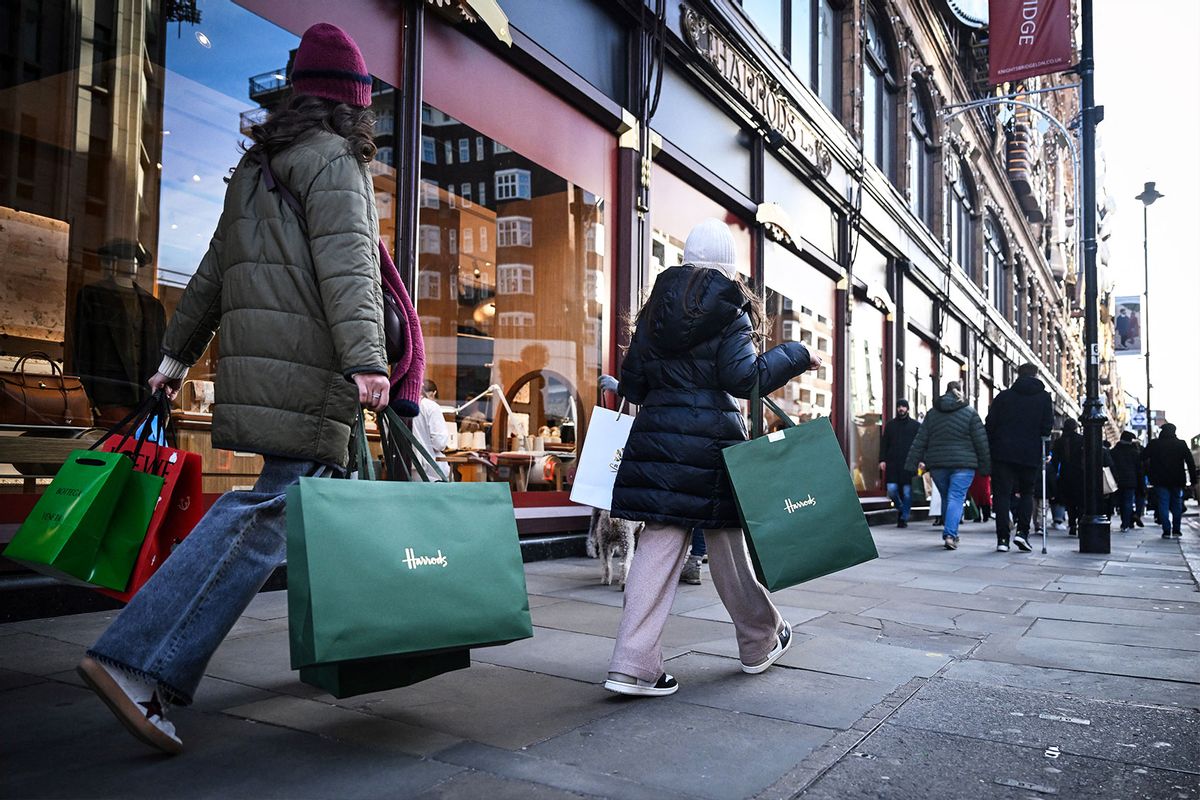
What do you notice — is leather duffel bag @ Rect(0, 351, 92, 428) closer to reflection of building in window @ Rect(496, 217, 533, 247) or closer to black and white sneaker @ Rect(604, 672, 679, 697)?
black and white sneaker @ Rect(604, 672, 679, 697)

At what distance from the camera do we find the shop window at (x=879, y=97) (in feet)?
54.9

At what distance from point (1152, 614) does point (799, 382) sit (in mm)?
8378

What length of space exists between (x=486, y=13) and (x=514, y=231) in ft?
9.36

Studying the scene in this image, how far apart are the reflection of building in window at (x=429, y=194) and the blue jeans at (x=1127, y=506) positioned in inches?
539

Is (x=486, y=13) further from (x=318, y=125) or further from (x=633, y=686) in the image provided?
(x=633, y=686)

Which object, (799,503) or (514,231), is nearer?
(799,503)

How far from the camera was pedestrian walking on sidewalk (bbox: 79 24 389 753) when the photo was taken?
8.40 feet

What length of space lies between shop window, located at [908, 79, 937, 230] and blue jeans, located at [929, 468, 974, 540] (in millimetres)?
9017

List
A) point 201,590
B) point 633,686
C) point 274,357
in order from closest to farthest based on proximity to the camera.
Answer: point 201,590, point 274,357, point 633,686

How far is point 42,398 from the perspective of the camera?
543 cm

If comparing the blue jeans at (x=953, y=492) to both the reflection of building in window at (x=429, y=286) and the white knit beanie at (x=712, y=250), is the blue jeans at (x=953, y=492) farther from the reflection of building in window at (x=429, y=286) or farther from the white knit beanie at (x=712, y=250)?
the white knit beanie at (x=712, y=250)

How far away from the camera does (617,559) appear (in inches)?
249

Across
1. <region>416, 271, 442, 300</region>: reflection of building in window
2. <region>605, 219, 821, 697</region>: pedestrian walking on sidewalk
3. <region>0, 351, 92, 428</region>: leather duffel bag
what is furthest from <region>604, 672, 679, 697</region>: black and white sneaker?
<region>416, 271, 442, 300</region>: reflection of building in window

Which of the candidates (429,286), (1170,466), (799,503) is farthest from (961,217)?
(799,503)
